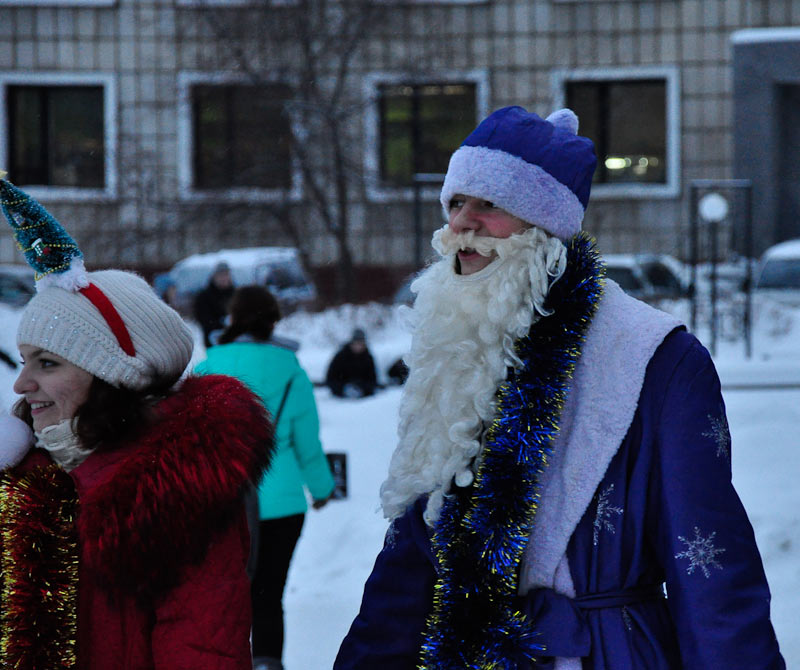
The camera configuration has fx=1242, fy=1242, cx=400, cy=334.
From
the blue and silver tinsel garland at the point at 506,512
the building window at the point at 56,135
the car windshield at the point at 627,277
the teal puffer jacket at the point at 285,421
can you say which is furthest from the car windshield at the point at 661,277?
the blue and silver tinsel garland at the point at 506,512

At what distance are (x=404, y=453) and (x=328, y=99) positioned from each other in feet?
64.5

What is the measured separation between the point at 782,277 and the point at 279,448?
1310cm

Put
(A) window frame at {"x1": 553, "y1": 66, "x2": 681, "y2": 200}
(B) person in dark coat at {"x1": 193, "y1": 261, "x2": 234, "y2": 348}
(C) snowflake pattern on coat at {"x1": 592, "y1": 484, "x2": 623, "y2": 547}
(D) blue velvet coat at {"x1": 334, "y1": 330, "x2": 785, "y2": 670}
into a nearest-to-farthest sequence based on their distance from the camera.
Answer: (D) blue velvet coat at {"x1": 334, "y1": 330, "x2": 785, "y2": 670}, (C) snowflake pattern on coat at {"x1": 592, "y1": 484, "x2": 623, "y2": 547}, (B) person in dark coat at {"x1": 193, "y1": 261, "x2": 234, "y2": 348}, (A) window frame at {"x1": 553, "y1": 66, "x2": 681, "y2": 200}

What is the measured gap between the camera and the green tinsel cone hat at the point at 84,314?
247 centimetres

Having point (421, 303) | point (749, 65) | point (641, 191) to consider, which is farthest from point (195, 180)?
point (421, 303)

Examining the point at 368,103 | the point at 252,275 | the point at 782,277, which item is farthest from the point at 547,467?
the point at 368,103

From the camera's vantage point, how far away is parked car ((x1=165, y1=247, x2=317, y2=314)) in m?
16.6

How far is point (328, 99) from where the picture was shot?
21.8 m

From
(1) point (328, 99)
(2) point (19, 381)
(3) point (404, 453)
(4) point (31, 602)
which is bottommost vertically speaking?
(4) point (31, 602)

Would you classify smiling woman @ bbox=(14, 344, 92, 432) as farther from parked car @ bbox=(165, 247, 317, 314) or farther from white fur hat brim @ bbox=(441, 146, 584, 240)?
parked car @ bbox=(165, 247, 317, 314)

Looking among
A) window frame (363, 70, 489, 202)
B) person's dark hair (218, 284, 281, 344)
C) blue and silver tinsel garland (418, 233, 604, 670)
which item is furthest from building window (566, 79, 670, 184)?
blue and silver tinsel garland (418, 233, 604, 670)

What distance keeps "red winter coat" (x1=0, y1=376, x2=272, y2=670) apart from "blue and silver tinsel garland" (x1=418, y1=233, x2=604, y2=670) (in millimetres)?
410

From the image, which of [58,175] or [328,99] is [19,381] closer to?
[328,99]

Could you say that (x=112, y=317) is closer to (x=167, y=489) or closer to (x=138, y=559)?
(x=167, y=489)
